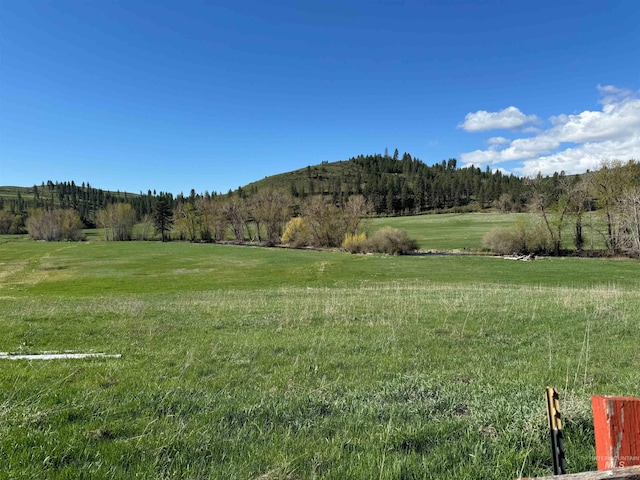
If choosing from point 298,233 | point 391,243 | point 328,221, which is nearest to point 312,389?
point 391,243

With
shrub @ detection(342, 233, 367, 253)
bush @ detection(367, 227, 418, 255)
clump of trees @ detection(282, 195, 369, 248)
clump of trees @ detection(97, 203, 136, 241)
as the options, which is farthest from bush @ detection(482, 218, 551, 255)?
clump of trees @ detection(97, 203, 136, 241)

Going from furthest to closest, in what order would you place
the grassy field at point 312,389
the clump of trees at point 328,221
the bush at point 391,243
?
the clump of trees at point 328,221
the bush at point 391,243
the grassy field at point 312,389

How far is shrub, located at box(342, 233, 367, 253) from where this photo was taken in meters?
72.0

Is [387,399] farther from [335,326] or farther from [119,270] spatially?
[119,270]

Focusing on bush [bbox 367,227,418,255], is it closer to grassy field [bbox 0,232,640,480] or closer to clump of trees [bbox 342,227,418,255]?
clump of trees [bbox 342,227,418,255]

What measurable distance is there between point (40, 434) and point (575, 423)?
5700mm

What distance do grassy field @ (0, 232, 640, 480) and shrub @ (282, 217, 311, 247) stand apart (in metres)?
73.5

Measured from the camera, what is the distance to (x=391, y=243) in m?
68.9

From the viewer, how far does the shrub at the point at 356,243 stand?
2835 inches

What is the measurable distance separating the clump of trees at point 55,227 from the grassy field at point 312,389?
5353 inches

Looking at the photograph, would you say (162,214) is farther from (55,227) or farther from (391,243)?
(391,243)

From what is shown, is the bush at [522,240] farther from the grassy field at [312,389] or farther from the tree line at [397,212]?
the grassy field at [312,389]

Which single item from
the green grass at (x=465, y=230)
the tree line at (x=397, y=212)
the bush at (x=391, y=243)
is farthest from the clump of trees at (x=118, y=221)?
the bush at (x=391, y=243)

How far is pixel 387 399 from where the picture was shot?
5430 millimetres
